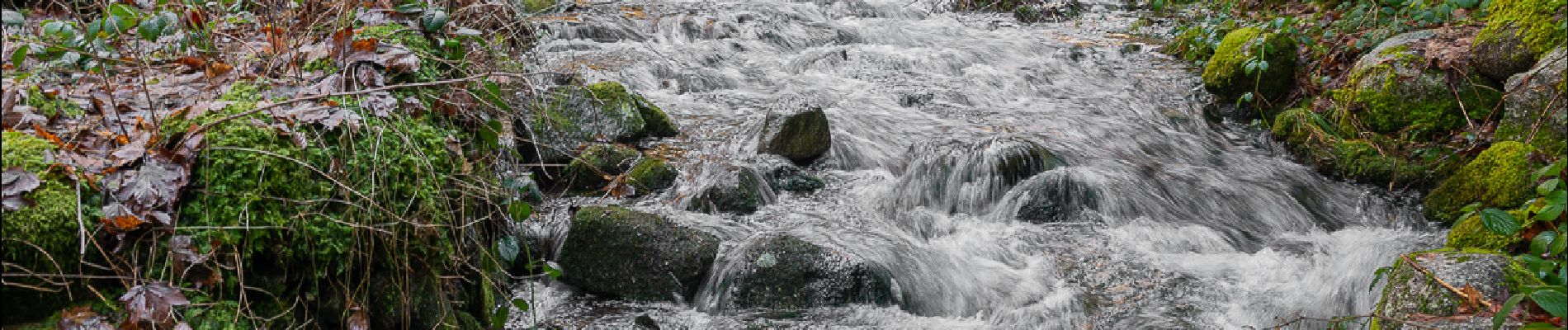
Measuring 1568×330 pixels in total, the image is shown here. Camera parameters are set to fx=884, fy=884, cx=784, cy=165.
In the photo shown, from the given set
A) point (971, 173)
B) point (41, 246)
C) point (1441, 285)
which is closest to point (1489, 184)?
point (1441, 285)

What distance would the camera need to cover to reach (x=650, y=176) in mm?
5918

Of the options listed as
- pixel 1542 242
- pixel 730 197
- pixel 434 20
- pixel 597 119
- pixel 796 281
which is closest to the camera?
pixel 1542 242

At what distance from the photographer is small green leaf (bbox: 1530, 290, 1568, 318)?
8.81 ft

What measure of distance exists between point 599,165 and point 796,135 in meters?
1.48

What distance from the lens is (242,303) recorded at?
8.70 feet

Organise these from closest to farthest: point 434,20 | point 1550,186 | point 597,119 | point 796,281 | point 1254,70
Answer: point 1550,186 < point 434,20 < point 796,281 < point 597,119 < point 1254,70

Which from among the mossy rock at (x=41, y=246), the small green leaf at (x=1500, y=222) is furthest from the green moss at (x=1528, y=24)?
the mossy rock at (x=41, y=246)

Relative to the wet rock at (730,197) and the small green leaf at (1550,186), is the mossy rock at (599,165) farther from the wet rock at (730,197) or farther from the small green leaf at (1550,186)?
the small green leaf at (1550,186)

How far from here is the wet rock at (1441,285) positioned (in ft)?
11.8

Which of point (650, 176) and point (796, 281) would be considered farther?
point (650, 176)

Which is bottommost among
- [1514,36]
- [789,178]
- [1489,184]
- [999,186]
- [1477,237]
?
[789,178]

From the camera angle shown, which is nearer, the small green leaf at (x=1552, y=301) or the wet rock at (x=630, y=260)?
the small green leaf at (x=1552, y=301)

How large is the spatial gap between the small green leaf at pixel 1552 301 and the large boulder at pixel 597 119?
4.93 metres

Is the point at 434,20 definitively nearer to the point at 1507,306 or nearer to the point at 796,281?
the point at 796,281
